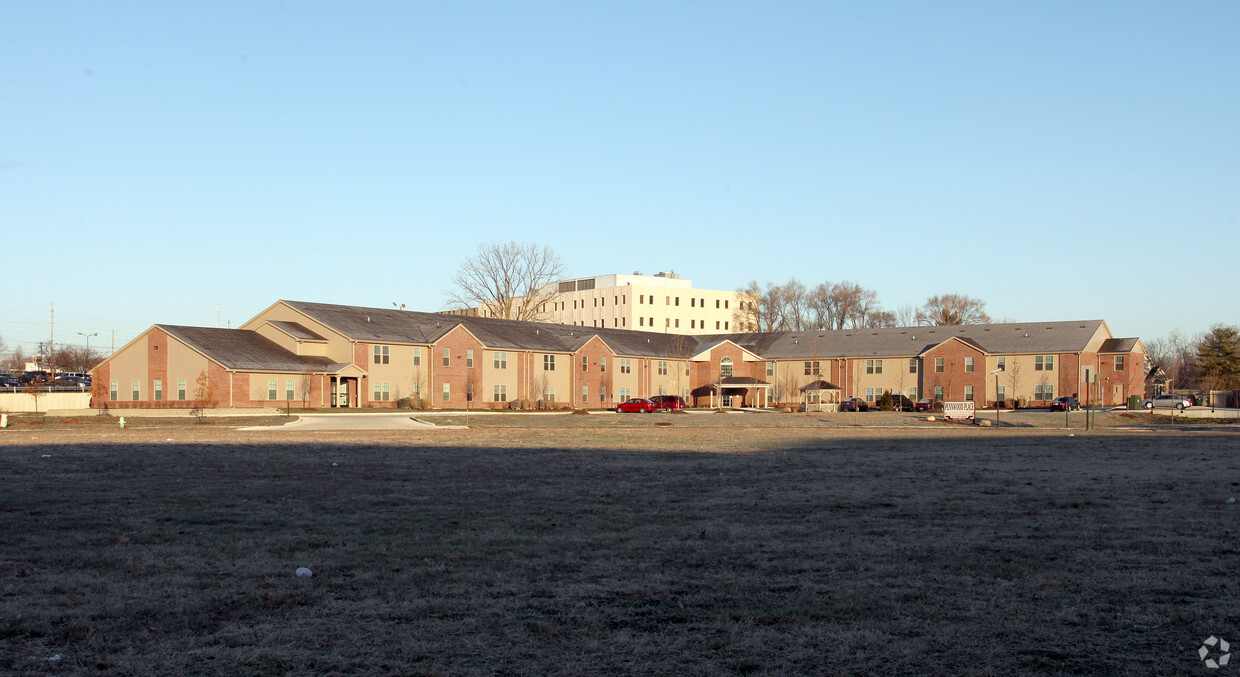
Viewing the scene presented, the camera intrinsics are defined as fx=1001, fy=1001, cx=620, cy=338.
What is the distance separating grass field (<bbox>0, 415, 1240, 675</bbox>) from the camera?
6934mm

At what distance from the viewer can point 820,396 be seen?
85.2m

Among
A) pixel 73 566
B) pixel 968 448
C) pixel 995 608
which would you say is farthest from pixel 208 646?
pixel 968 448

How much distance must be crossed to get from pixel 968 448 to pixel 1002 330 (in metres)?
63.9

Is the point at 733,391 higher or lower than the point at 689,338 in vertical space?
lower

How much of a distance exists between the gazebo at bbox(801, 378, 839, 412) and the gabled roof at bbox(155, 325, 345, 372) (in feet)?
124

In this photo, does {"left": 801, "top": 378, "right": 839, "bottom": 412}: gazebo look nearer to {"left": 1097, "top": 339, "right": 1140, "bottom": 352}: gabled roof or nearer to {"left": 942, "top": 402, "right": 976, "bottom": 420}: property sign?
{"left": 1097, "top": 339, "right": 1140, "bottom": 352}: gabled roof

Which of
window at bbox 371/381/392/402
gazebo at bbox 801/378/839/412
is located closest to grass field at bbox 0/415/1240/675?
window at bbox 371/381/392/402

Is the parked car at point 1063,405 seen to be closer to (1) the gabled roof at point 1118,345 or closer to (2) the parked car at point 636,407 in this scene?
(1) the gabled roof at point 1118,345

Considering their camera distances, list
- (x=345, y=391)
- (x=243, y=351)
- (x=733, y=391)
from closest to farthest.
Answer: (x=243, y=351)
(x=345, y=391)
(x=733, y=391)

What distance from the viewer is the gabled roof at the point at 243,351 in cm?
6500

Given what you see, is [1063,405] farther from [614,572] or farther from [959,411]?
[614,572]

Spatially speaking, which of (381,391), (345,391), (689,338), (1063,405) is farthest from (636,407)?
(1063,405)

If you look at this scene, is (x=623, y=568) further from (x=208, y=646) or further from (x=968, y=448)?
(x=968, y=448)

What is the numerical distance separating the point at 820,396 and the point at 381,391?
1447 inches
